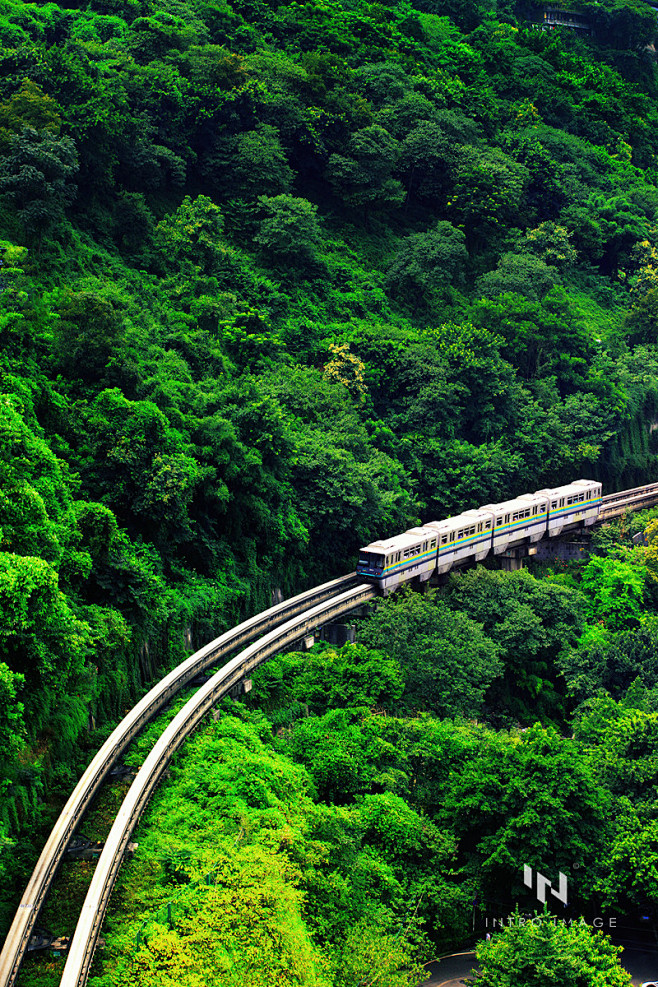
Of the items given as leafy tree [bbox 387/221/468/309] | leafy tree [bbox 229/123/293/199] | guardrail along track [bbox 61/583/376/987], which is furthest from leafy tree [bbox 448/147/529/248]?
guardrail along track [bbox 61/583/376/987]

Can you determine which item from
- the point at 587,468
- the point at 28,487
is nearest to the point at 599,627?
the point at 587,468

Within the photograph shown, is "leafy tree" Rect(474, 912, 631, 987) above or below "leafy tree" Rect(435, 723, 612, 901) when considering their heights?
below

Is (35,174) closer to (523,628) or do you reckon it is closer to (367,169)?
(367,169)

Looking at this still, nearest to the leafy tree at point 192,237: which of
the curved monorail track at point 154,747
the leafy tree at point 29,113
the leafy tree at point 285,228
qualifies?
the leafy tree at point 285,228

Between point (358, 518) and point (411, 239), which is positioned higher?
point (411, 239)

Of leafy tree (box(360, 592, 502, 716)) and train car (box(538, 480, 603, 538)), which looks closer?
leafy tree (box(360, 592, 502, 716))

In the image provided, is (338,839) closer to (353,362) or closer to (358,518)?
(358,518)

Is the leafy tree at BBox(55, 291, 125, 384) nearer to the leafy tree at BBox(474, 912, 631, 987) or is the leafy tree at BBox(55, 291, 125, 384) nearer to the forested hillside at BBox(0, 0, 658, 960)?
the forested hillside at BBox(0, 0, 658, 960)

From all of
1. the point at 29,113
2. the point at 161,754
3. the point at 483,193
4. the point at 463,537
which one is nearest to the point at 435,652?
the point at 463,537
